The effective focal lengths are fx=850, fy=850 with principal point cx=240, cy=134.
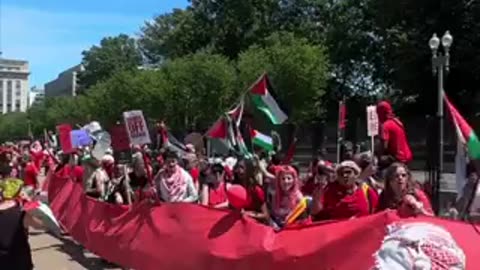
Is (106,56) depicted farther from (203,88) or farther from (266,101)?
(266,101)

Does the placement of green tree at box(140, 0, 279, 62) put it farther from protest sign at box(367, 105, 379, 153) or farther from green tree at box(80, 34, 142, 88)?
protest sign at box(367, 105, 379, 153)

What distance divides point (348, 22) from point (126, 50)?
56.2 m

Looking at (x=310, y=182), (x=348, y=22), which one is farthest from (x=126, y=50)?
(x=310, y=182)

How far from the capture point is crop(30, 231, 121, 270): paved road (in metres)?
11.8

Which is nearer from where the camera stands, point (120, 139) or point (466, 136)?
point (466, 136)

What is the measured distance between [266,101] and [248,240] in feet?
15.4

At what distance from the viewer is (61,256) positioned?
1298 cm

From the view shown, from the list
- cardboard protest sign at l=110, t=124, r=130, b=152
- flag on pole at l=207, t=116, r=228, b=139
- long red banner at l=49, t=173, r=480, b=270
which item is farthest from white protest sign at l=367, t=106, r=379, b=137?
long red banner at l=49, t=173, r=480, b=270

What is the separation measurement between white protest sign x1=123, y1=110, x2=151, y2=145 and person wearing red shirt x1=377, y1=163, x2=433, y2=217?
6.16 metres

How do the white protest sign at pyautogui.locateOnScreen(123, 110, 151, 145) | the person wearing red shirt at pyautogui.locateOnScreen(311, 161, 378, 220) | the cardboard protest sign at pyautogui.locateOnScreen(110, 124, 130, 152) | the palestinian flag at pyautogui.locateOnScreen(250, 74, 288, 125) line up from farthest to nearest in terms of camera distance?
the cardboard protest sign at pyautogui.locateOnScreen(110, 124, 130, 152), the white protest sign at pyautogui.locateOnScreen(123, 110, 151, 145), the palestinian flag at pyautogui.locateOnScreen(250, 74, 288, 125), the person wearing red shirt at pyautogui.locateOnScreen(311, 161, 378, 220)

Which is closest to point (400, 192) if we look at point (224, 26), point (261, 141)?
point (261, 141)

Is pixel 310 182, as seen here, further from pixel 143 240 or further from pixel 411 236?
pixel 411 236

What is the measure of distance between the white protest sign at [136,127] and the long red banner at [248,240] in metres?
1.13

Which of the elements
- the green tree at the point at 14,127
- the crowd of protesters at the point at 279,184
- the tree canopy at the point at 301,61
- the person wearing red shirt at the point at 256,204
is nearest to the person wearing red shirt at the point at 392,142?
the crowd of protesters at the point at 279,184
